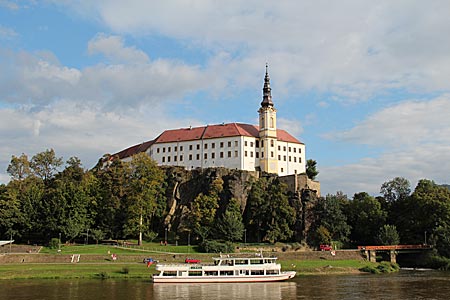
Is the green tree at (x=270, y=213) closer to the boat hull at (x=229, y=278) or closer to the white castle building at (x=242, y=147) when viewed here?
the white castle building at (x=242, y=147)

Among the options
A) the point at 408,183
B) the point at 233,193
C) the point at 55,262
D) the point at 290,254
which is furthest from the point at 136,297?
the point at 408,183

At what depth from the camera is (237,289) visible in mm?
52344

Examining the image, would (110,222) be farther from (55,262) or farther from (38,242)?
(55,262)

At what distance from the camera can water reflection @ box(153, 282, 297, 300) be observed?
45.9 meters

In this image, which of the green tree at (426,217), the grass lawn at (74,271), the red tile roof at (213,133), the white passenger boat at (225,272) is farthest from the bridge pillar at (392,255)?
the grass lawn at (74,271)

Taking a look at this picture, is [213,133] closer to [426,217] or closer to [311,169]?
[311,169]

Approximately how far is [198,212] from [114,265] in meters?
25.4

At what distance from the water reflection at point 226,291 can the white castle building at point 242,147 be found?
48.9m

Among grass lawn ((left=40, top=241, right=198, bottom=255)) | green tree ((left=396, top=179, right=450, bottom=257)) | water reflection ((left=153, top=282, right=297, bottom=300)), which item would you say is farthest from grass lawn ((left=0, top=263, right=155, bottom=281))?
green tree ((left=396, top=179, right=450, bottom=257))

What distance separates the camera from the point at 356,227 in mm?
93250

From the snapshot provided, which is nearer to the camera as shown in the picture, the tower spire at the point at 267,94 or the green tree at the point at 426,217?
the green tree at the point at 426,217

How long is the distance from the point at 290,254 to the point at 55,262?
34.0 meters

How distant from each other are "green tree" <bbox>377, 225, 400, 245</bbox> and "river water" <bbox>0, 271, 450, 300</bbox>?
2350cm

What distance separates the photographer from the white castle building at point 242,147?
10500 centimetres
